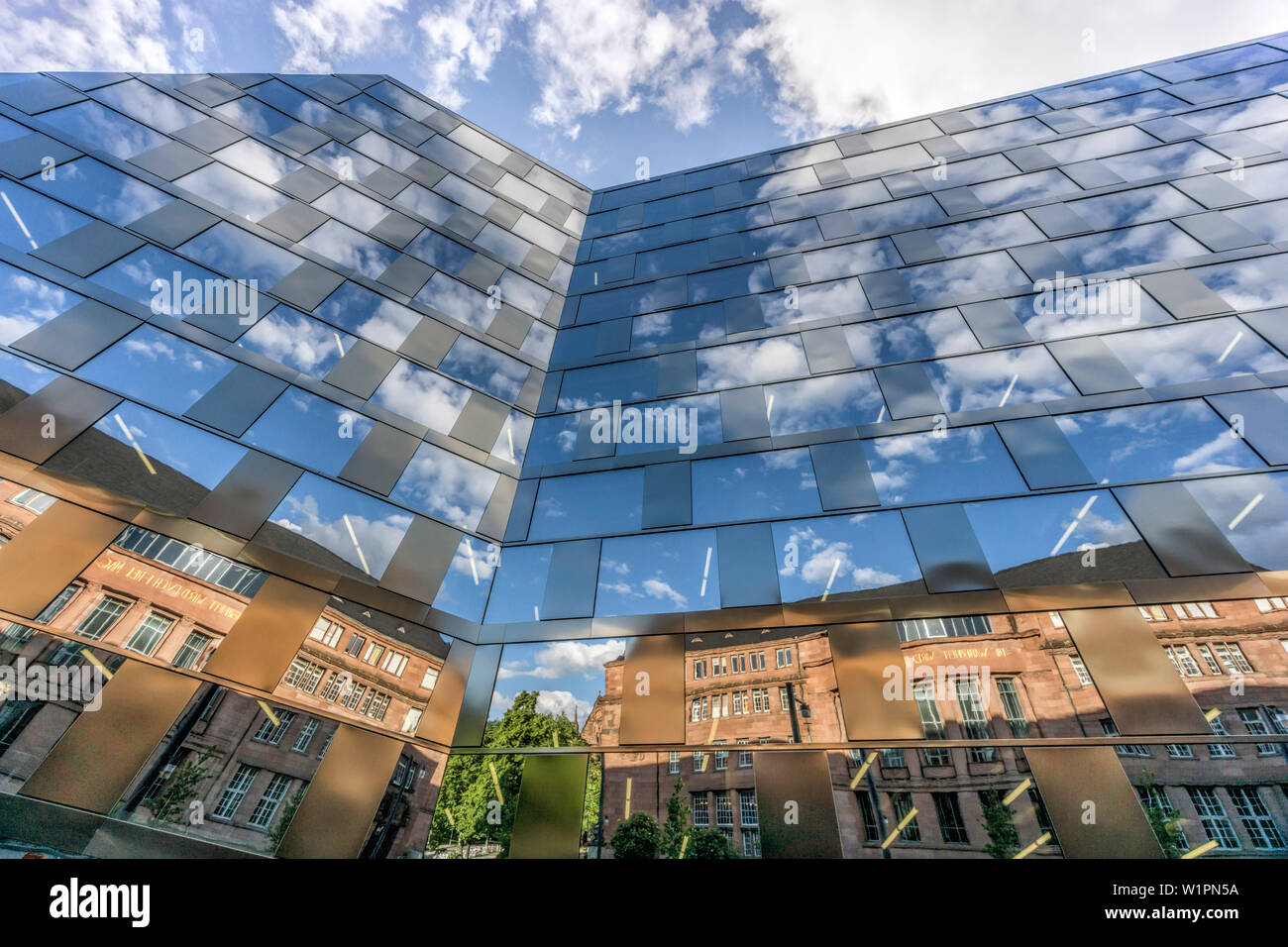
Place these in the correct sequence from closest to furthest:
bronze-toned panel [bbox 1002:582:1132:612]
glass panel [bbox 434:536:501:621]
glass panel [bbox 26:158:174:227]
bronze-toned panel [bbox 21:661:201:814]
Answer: bronze-toned panel [bbox 21:661:201:814] < bronze-toned panel [bbox 1002:582:1132:612] < glass panel [bbox 434:536:501:621] < glass panel [bbox 26:158:174:227]

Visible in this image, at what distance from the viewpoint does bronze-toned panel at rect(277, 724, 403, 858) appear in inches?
392

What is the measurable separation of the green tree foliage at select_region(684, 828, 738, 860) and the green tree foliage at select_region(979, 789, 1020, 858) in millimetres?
4267

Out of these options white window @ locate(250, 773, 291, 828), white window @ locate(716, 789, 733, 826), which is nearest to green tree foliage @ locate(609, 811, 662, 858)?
white window @ locate(716, 789, 733, 826)

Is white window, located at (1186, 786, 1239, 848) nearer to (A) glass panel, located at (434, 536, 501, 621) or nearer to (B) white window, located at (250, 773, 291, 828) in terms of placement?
(A) glass panel, located at (434, 536, 501, 621)

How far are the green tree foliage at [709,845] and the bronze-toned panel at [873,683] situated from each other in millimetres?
3027

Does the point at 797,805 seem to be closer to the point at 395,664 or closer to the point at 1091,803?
the point at 1091,803

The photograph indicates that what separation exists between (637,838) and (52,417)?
14.9m

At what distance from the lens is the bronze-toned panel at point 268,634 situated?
426 inches

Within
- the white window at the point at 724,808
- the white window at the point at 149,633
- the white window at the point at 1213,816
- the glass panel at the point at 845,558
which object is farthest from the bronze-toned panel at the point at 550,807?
the white window at the point at 1213,816

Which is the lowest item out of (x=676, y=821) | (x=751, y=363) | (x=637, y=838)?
(x=637, y=838)

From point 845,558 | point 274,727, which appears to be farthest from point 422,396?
point 845,558

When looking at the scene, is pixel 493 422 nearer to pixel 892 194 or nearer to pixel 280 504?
pixel 280 504

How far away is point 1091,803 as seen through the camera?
30.5 ft
